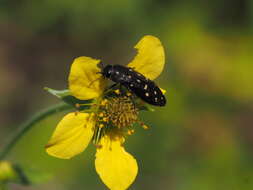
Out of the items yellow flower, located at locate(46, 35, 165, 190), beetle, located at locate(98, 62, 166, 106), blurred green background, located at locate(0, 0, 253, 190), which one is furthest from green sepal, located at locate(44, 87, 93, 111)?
blurred green background, located at locate(0, 0, 253, 190)

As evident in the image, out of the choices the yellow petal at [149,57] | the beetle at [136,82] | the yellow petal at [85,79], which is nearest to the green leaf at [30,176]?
the yellow petal at [85,79]

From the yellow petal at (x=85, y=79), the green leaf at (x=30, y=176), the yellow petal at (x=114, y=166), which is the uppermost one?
the yellow petal at (x=85, y=79)

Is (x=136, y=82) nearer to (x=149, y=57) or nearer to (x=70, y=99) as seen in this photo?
(x=149, y=57)

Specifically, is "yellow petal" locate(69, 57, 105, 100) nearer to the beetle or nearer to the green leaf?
the beetle

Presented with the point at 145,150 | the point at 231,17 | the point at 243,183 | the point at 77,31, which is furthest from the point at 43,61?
the point at 243,183

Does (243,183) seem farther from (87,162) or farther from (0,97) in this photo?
(0,97)

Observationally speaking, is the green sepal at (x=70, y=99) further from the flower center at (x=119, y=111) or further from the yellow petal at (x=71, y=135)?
the flower center at (x=119, y=111)
